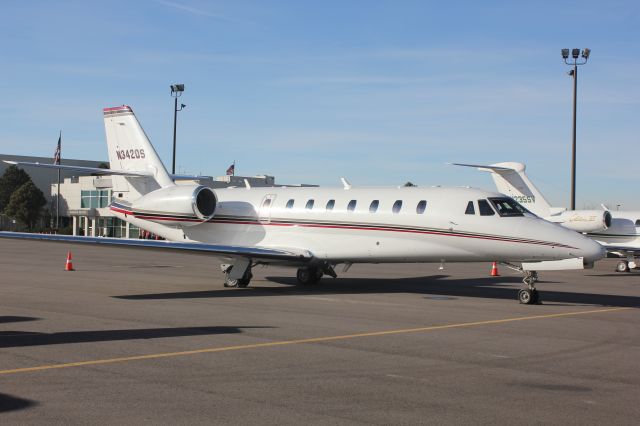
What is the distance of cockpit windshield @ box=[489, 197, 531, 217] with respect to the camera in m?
17.0

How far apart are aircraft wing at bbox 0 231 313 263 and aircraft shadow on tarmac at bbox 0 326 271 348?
252 inches

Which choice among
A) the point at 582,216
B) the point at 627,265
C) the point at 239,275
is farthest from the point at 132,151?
the point at 627,265

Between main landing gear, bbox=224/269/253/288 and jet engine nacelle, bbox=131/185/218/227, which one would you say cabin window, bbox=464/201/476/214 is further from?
jet engine nacelle, bbox=131/185/218/227

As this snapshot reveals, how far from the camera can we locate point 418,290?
20.2 meters

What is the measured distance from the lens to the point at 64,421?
6195mm

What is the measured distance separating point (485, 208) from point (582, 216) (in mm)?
16637

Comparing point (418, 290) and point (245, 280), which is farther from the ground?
point (245, 280)

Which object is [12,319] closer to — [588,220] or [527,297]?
[527,297]

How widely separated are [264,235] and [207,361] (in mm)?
12236

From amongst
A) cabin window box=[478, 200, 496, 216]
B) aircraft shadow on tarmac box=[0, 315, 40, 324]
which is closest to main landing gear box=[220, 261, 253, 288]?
cabin window box=[478, 200, 496, 216]

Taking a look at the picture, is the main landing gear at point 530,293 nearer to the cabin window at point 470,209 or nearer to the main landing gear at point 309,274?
the cabin window at point 470,209

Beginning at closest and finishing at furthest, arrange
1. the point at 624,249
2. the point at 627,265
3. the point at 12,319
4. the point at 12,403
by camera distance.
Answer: the point at 12,403, the point at 12,319, the point at 624,249, the point at 627,265

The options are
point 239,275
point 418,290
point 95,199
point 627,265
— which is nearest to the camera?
point 239,275

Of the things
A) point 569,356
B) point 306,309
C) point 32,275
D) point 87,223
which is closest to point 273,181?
point 87,223
